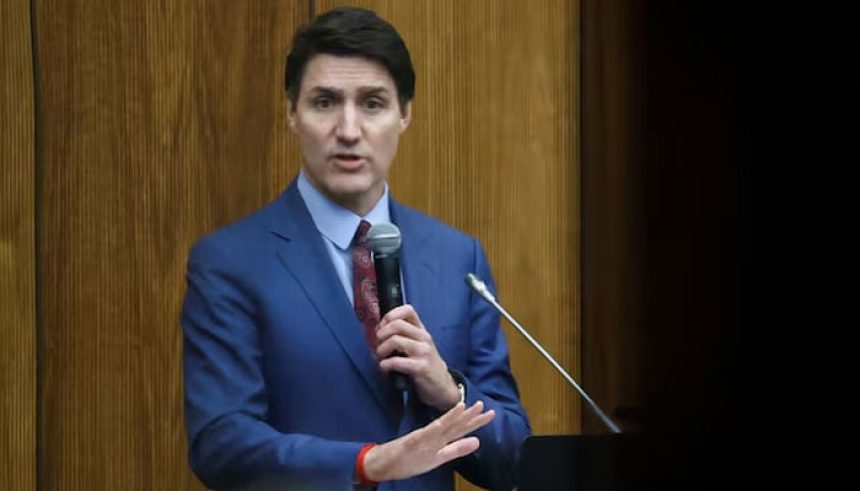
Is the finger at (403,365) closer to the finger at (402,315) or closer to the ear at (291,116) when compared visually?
the finger at (402,315)

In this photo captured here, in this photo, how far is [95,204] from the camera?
53.6 inches

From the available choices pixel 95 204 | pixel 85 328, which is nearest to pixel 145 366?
pixel 85 328

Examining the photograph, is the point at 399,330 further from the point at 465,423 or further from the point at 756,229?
the point at 756,229

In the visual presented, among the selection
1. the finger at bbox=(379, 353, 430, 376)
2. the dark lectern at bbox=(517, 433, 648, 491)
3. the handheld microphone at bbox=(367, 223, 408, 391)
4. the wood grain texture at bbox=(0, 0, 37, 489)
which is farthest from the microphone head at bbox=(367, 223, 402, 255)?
the wood grain texture at bbox=(0, 0, 37, 489)

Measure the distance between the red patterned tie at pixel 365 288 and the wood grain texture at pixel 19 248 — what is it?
35 cm

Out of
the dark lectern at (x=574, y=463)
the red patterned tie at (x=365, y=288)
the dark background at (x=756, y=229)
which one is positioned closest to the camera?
the dark lectern at (x=574, y=463)

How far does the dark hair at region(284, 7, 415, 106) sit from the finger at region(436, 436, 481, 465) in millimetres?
365

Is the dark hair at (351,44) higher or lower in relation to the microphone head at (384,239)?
higher

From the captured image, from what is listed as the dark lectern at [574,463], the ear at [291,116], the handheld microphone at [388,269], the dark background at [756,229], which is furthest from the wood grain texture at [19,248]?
the dark background at [756,229]

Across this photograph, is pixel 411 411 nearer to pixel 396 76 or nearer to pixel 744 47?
pixel 396 76

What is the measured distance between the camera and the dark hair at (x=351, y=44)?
4.36ft

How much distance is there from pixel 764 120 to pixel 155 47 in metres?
0.74

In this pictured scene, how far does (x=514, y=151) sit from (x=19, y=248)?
0.55 m

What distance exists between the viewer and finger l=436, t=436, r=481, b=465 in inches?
50.1
